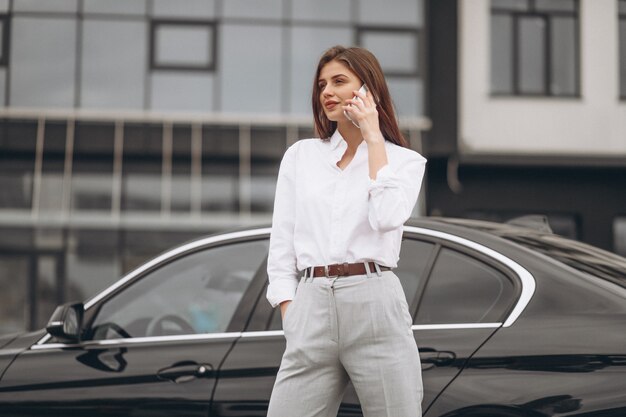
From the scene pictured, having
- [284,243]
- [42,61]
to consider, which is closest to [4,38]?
[42,61]

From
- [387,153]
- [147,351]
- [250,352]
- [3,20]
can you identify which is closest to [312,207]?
[387,153]

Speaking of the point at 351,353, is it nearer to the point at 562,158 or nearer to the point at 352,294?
the point at 352,294

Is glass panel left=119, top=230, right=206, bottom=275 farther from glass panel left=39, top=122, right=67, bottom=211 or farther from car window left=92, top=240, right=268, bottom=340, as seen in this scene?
car window left=92, top=240, right=268, bottom=340

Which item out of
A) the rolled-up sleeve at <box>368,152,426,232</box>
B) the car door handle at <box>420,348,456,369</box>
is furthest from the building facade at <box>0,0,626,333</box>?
the rolled-up sleeve at <box>368,152,426,232</box>

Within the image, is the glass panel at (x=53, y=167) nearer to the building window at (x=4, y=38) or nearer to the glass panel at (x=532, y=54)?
the building window at (x=4, y=38)

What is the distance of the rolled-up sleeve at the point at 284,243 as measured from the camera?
3.11 m

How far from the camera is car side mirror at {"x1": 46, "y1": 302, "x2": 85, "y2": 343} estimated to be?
3975mm

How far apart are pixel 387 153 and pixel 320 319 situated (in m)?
0.56

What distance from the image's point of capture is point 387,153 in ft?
10.1

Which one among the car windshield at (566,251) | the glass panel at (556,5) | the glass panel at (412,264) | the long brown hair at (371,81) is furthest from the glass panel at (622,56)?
the long brown hair at (371,81)

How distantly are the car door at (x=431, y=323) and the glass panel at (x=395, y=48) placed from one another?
472 inches

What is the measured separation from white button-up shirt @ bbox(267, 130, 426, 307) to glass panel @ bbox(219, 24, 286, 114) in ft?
39.4

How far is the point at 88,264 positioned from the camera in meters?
14.6

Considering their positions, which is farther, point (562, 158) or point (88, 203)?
point (562, 158)
